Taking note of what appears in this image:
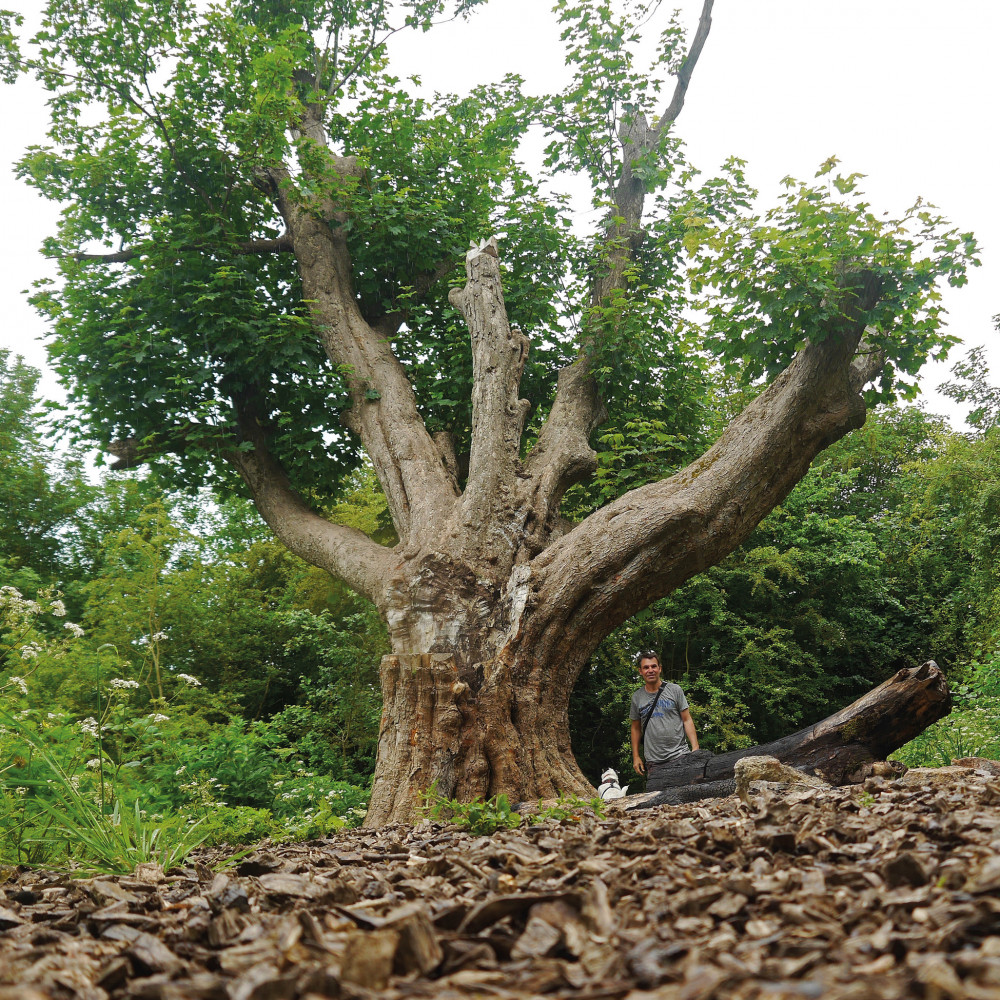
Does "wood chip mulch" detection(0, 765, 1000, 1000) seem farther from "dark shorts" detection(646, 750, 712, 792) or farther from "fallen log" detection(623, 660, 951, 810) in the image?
"dark shorts" detection(646, 750, 712, 792)

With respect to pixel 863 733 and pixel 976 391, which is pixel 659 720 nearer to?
pixel 863 733

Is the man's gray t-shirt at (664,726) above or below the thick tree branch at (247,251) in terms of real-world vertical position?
below

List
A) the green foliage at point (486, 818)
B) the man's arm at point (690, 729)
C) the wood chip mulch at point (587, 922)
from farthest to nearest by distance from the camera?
the man's arm at point (690, 729) < the green foliage at point (486, 818) < the wood chip mulch at point (587, 922)

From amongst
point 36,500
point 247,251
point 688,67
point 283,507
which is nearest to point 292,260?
point 247,251

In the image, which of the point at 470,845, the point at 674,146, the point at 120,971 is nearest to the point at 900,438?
the point at 674,146

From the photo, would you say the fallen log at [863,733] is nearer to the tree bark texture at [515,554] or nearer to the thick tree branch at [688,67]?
the tree bark texture at [515,554]

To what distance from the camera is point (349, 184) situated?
8477mm

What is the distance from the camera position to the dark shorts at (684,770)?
18.3ft

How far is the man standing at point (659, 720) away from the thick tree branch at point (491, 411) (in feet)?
5.92

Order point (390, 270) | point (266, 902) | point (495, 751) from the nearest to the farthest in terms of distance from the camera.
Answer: point (266, 902) < point (495, 751) < point (390, 270)

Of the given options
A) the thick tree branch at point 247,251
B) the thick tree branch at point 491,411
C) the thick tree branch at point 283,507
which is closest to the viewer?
the thick tree branch at point 491,411

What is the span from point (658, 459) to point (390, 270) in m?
4.13

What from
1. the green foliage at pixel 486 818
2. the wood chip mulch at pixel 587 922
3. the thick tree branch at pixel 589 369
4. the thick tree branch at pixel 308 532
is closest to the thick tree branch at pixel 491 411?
the thick tree branch at pixel 589 369

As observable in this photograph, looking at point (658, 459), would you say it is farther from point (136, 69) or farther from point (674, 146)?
point (136, 69)
